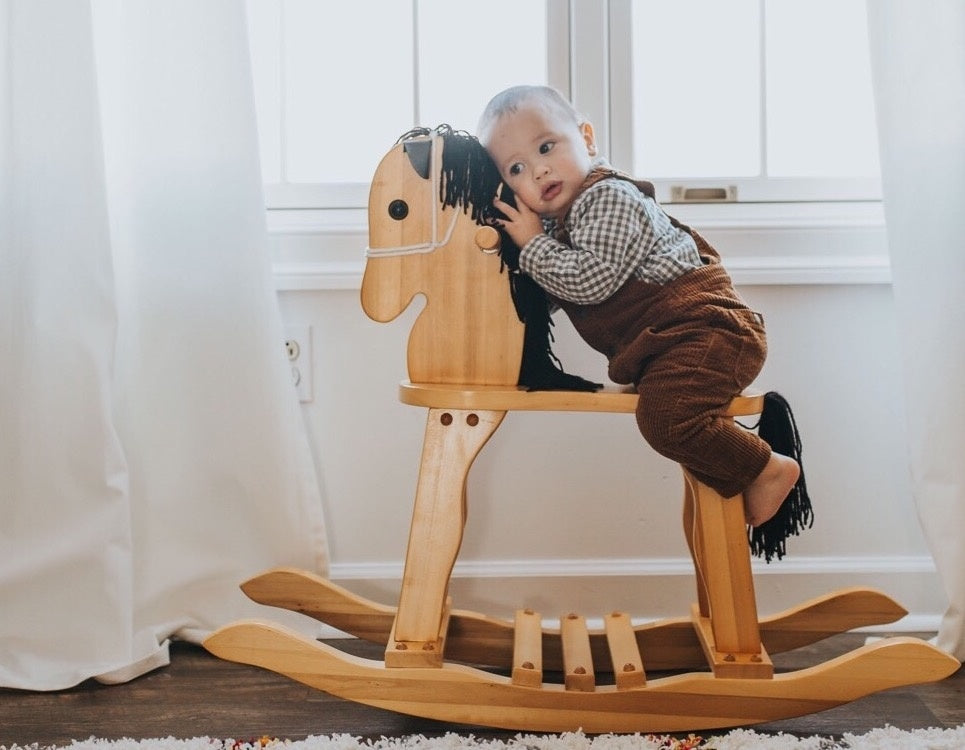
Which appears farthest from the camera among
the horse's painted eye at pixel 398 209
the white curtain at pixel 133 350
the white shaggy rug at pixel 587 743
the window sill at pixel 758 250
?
the window sill at pixel 758 250

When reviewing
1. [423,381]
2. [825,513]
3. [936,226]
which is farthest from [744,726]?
[936,226]

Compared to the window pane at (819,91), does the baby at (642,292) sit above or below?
below

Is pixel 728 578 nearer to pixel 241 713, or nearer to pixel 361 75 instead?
pixel 241 713

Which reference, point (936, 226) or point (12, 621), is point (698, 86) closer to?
point (936, 226)

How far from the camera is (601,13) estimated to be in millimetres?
1610

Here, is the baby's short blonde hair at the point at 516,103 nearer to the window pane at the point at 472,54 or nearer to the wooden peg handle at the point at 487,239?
the wooden peg handle at the point at 487,239

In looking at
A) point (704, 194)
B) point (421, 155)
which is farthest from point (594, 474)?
point (421, 155)

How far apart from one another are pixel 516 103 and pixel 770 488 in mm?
598

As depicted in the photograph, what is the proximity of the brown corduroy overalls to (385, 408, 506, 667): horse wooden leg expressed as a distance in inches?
7.7

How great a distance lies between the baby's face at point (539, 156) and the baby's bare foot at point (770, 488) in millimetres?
437

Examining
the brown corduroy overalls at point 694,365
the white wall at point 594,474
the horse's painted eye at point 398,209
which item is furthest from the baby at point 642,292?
the white wall at point 594,474

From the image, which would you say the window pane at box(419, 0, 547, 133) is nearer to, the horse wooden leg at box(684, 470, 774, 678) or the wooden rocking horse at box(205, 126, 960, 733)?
the wooden rocking horse at box(205, 126, 960, 733)

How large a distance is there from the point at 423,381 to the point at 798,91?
92 cm

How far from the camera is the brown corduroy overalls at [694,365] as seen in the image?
1172mm
